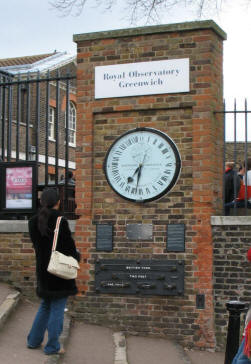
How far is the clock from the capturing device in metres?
7.47

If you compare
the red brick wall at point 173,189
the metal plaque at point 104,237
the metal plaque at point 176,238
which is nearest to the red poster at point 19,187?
the red brick wall at point 173,189

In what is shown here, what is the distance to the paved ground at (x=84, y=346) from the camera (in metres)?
6.08

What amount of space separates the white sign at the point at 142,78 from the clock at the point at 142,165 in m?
0.53

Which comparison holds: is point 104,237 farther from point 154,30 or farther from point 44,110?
point 44,110

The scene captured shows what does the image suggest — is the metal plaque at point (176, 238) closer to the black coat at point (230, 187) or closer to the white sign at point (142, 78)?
the black coat at point (230, 187)

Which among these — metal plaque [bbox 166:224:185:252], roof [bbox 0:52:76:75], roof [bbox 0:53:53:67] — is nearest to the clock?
metal plaque [bbox 166:224:185:252]

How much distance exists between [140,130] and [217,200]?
1.33 m

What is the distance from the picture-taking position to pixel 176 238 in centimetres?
736

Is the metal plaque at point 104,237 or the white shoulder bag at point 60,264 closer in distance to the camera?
the white shoulder bag at point 60,264

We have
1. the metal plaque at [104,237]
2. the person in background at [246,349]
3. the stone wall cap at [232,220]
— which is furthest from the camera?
the metal plaque at [104,237]

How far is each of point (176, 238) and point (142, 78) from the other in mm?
2095

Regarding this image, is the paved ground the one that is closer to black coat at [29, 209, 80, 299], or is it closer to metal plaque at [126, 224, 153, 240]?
black coat at [29, 209, 80, 299]

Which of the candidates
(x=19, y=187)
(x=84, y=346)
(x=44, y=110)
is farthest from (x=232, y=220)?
(x=44, y=110)

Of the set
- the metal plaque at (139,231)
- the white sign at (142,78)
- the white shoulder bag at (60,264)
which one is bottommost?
the white shoulder bag at (60,264)
